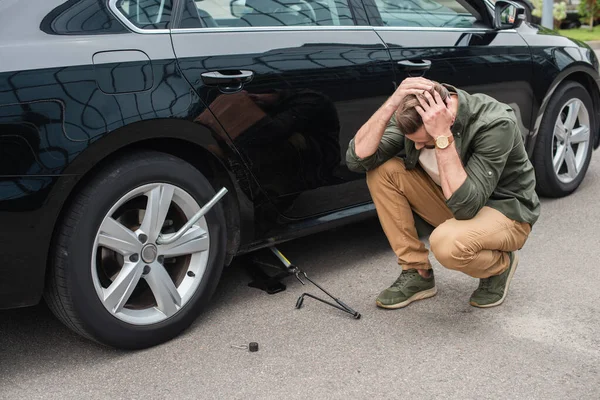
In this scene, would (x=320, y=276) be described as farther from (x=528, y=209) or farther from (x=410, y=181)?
(x=528, y=209)

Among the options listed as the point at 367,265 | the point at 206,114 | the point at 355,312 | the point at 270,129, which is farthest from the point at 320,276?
the point at 206,114

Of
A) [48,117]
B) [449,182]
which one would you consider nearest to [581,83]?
[449,182]

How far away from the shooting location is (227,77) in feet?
10.6

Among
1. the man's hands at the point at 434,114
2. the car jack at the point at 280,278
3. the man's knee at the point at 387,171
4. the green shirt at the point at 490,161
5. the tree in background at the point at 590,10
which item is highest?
the man's hands at the point at 434,114

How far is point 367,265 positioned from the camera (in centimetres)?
417

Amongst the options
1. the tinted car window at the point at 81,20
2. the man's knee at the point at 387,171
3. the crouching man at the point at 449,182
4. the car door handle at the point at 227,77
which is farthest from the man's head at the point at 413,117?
the tinted car window at the point at 81,20

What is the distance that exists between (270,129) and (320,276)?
935mm

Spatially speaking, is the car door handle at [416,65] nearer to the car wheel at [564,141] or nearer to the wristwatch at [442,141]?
the wristwatch at [442,141]

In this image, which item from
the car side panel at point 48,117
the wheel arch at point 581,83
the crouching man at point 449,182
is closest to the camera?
the car side panel at point 48,117

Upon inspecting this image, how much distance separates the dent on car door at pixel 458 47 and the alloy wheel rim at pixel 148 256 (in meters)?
1.34

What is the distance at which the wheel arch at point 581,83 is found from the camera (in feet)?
16.0

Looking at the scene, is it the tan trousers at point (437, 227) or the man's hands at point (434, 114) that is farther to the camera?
the tan trousers at point (437, 227)

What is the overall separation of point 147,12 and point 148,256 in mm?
939

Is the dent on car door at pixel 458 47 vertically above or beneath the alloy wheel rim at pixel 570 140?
above
